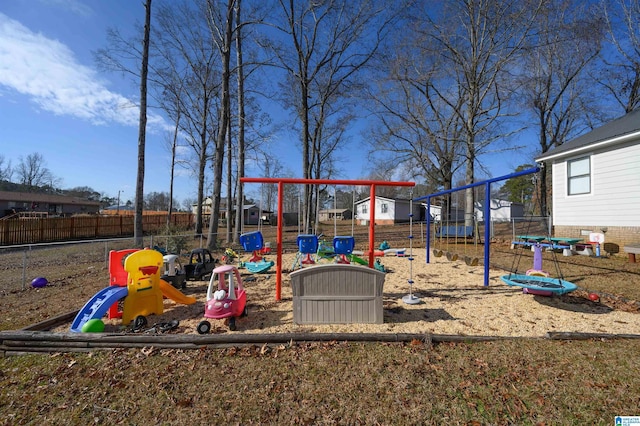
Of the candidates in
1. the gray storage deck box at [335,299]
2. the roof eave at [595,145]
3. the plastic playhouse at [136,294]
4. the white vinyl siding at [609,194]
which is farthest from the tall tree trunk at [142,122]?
the white vinyl siding at [609,194]

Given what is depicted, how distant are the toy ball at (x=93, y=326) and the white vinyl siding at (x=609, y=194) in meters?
16.1

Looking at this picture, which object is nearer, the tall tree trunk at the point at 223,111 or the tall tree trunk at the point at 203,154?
the tall tree trunk at the point at 223,111

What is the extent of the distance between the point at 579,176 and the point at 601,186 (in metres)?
1.12

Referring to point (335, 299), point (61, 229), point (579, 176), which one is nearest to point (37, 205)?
point (61, 229)

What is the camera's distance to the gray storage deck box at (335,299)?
174 inches

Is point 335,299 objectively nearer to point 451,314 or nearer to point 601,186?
point 451,314

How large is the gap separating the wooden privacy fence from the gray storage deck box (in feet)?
39.3

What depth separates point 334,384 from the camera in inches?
113

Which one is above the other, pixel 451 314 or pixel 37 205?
pixel 37 205

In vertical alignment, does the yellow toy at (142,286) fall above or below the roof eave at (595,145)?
below

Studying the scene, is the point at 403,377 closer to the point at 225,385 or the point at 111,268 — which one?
the point at 225,385

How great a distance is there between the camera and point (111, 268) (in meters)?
5.32

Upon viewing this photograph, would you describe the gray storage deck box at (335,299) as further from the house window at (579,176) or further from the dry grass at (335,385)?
the house window at (579,176)

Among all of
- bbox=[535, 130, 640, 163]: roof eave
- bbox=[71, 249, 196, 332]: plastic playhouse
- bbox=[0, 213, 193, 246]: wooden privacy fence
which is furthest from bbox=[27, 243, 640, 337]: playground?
bbox=[0, 213, 193, 246]: wooden privacy fence
